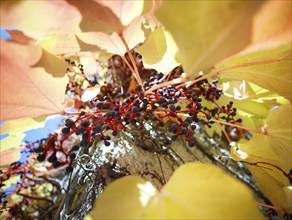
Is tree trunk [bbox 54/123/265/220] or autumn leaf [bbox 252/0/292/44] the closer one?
autumn leaf [bbox 252/0/292/44]

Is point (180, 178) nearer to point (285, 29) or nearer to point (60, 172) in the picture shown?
point (285, 29)

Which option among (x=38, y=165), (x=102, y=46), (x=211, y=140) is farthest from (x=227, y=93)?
(x=38, y=165)

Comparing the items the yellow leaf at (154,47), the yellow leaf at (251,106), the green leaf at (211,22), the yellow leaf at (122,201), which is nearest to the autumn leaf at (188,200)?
the yellow leaf at (122,201)

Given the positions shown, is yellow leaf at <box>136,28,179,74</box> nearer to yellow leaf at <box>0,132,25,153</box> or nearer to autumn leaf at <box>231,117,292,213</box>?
autumn leaf at <box>231,117,292,213</box>

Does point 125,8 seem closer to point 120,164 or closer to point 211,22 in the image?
point 211,22

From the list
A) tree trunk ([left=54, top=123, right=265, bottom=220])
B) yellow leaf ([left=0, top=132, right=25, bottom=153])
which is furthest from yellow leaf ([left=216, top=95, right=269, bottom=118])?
yellow leaf ([left=0, top=132, right=25, bottom=153])

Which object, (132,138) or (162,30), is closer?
(162,30)
